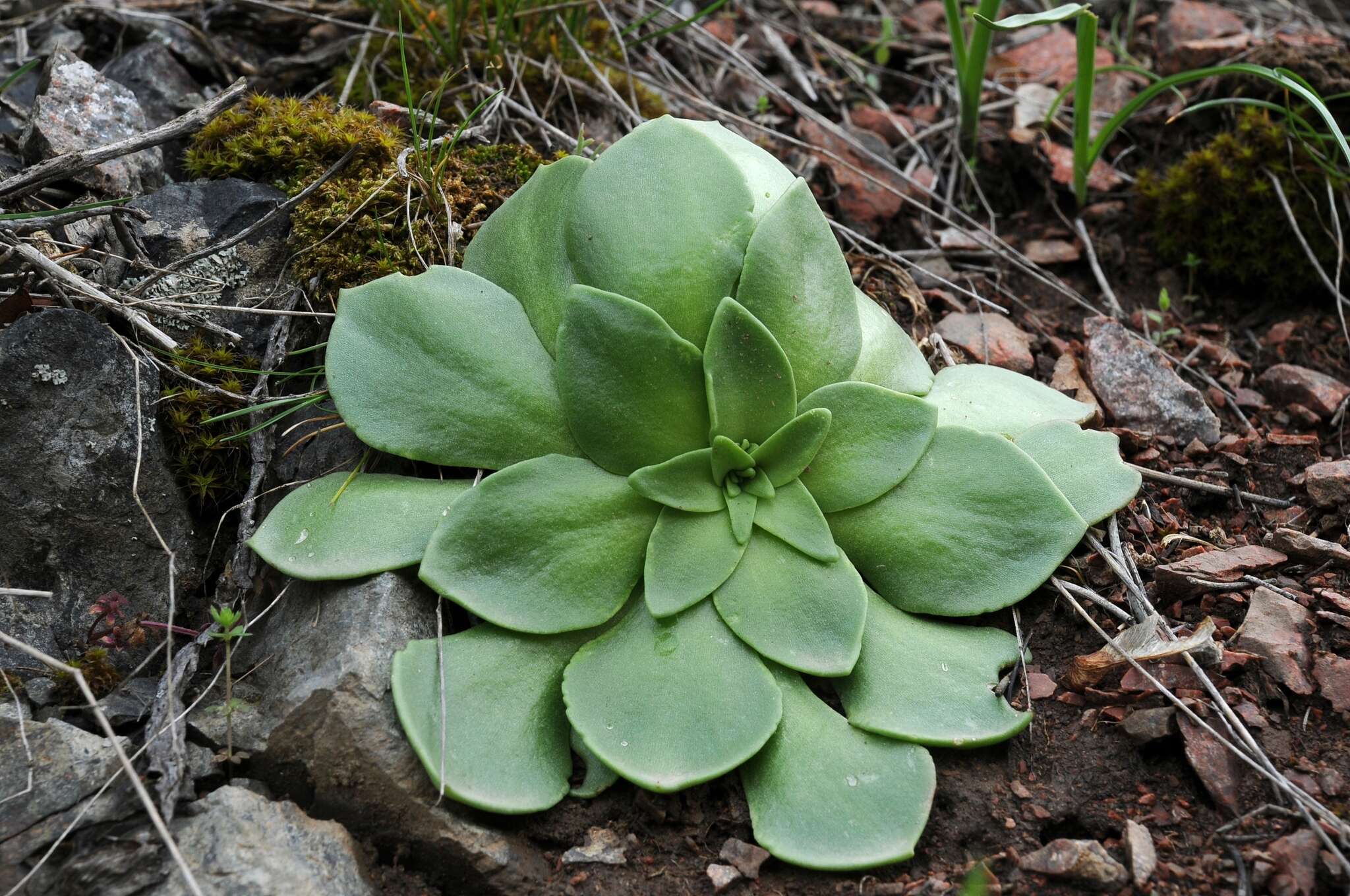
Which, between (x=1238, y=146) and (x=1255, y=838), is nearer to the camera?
(x=1255, y=838)

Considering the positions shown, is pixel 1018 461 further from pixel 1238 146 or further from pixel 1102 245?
pixel 1238 146

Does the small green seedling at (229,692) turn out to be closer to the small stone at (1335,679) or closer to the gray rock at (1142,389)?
the small stone at (1335,679)

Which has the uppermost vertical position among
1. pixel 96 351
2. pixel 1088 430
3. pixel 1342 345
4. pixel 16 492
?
pixel 96 351

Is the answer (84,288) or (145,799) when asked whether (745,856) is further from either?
(84,288)

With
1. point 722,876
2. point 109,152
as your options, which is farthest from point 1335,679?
point 109,152

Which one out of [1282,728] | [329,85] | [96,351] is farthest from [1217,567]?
[329,85]
